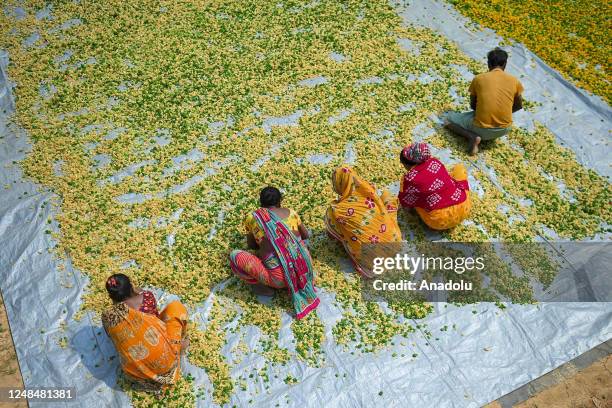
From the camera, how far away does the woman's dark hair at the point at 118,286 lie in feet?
14.4

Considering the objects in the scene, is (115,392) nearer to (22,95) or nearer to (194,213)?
(194,213)

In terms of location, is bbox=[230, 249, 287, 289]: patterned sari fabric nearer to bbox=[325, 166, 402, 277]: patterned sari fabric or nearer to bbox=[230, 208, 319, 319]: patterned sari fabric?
bbox=[230, 208, 319, 319]: patterned sari fabric

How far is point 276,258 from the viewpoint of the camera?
498cm

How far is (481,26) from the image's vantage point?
8.85 m

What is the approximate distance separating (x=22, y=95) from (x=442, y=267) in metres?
6.40

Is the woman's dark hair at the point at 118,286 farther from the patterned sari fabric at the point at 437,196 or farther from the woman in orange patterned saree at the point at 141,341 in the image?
the patterned sari fabric at the point at 437,196

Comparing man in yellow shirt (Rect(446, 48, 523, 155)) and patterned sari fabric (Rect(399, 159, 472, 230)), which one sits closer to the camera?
patterned sari fabric (Rect(399, 159, 472, 230))

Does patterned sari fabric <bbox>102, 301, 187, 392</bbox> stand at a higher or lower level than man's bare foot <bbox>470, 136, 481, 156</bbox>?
lower

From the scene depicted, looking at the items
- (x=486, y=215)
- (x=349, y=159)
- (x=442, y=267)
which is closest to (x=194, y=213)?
(x=349, y=159)

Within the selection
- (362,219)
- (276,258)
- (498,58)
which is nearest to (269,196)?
(276,258)

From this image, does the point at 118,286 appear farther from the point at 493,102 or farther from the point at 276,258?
the point at 493,102

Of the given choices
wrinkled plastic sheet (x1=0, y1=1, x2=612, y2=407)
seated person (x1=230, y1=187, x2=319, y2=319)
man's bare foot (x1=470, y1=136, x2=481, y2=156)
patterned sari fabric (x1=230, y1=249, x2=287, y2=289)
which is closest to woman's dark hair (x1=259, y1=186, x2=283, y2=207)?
seated person (x1=230, y1=187, x2=319, y2=319)

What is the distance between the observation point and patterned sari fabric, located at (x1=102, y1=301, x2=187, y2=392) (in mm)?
4312

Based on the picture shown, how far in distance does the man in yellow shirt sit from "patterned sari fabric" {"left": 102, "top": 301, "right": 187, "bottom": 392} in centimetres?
449
